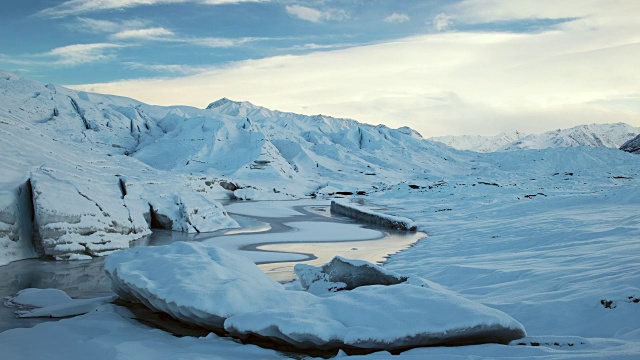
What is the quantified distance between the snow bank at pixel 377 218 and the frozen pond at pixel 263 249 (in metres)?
0.54

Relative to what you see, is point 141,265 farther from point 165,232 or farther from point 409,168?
point 409,168

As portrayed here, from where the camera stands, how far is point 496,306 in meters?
5.41

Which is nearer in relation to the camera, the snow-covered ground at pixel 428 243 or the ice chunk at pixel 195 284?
the snow-covered ground at pixel 428 243

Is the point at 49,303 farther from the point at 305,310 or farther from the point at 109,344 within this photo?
the point at 305,310

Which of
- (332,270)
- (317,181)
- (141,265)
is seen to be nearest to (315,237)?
(332,270)

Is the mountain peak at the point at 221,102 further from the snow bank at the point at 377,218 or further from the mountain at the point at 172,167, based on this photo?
the snow bank at the point at 377,218

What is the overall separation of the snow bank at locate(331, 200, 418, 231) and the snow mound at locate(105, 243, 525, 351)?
10659mm

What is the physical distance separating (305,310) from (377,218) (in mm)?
13758

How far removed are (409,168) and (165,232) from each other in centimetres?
6162

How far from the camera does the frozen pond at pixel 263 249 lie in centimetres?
720

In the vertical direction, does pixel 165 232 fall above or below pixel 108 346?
below

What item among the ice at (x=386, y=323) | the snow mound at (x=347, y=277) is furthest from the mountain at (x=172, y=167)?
the ice at (x=386, y=323)

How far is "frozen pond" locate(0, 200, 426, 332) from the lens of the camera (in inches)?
284

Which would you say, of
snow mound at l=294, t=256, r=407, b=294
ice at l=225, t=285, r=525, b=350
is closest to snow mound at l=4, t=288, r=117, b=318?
ice at l=225, t=285, r=525, b=350
